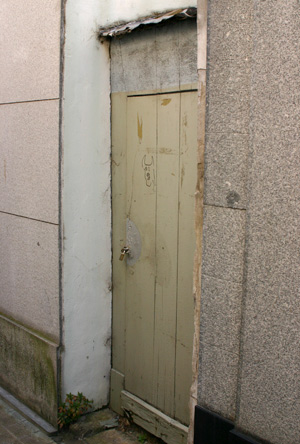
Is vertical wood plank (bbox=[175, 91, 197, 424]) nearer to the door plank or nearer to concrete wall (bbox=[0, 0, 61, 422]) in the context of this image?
the door plank

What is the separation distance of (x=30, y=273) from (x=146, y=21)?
210 cm

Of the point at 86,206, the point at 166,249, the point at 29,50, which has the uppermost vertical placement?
the point at 29,50

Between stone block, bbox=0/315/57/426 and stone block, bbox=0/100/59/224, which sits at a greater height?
stone block, bbox=0/100/59/224

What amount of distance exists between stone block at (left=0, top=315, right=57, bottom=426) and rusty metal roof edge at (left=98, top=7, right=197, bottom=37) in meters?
2.30

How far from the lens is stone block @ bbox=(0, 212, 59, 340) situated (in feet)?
13.5

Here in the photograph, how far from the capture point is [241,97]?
2512mm

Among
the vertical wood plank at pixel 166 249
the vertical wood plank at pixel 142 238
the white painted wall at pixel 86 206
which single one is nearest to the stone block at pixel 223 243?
the vertical wood plank at pixel 166 249

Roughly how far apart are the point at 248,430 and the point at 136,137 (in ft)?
7.02

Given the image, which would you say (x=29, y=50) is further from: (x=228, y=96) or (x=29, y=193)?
(x=228, y=96)

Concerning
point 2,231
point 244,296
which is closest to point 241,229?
point 244,296

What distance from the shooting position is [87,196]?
13.4 feet

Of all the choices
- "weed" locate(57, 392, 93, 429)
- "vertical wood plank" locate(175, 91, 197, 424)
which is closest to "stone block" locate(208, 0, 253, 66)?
"vertical wood plank" locate(175, 91, 197, 424)

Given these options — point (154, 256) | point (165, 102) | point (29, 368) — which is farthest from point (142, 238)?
point (29, 368)

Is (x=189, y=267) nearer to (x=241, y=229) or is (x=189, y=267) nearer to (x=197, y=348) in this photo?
(x=197, y=348)
